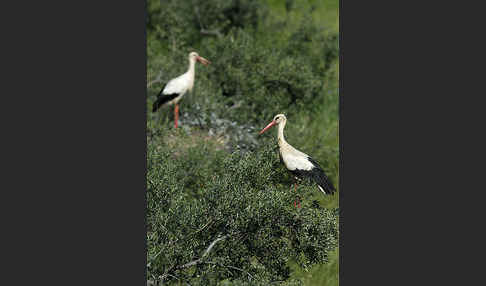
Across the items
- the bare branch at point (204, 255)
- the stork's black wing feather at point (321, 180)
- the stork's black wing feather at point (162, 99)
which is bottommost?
the stork's black wing feather at point (162, 99)

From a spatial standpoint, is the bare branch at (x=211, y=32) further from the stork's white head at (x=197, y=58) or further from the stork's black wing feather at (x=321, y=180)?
the stork's black wing feather at (x=321, y=180)

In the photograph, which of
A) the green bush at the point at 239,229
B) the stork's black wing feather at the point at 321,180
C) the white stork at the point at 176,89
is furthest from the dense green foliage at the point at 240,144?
the white stork at the point at 176,89

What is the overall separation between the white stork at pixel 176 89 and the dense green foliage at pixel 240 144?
25 cm

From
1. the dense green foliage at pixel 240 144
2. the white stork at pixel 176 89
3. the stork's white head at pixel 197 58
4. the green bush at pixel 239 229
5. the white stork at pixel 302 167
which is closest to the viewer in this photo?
the green bush at pixel 239 229

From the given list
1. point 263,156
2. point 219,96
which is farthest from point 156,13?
point 263,156

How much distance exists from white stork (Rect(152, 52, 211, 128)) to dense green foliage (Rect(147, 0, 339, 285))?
252 mm

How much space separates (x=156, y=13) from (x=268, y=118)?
7.00 m

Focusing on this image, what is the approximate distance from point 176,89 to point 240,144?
6.99 feet

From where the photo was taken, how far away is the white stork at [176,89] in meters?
14.4

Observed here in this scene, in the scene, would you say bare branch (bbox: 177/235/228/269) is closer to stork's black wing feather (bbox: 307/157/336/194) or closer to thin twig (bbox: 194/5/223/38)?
stork's black wing feather (bbox: 307/157/336/194)

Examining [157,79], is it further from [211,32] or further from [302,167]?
[302,167]

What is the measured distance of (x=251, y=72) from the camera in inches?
599

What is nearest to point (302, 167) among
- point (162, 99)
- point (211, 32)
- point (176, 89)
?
point (176, 89)

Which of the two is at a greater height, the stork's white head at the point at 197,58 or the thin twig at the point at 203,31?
the stork's white head at the point at 197,58
